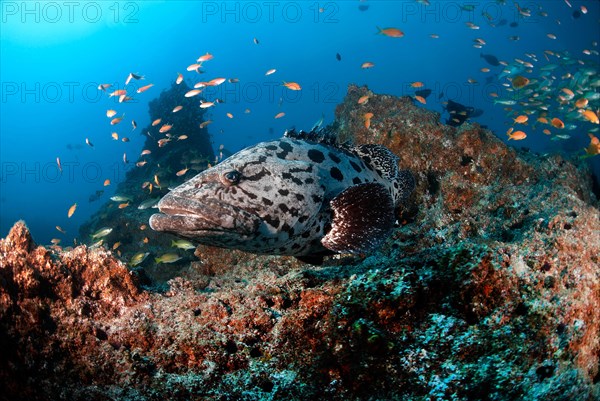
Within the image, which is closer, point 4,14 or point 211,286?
point 211,286

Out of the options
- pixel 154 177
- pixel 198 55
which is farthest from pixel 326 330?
pixel 198 55

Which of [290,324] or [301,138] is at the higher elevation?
[301,138]

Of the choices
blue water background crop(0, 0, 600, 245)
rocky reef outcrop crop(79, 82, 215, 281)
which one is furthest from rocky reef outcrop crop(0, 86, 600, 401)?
blue water background crop(0, 0, 600, 245)

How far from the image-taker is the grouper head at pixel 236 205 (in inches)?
109

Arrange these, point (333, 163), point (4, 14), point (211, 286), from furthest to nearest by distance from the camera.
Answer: point (4, 14) < point (333, 163) < point (211, 286)

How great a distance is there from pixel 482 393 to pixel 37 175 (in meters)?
148

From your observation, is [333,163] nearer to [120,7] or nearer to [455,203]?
[455,203]

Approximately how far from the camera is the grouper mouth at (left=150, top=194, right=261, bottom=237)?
2729 mm

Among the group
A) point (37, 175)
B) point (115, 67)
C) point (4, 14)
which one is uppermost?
point (4, 14)

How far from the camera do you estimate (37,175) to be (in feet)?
377

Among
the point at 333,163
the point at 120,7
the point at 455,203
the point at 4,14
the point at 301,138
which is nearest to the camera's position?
the point at 333,163

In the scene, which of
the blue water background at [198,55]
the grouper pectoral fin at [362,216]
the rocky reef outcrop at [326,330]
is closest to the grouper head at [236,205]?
the grouper pectoral fin at [362,216]

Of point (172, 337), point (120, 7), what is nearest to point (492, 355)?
point (172, 337)

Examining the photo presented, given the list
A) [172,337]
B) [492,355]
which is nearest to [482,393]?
[492,355]
